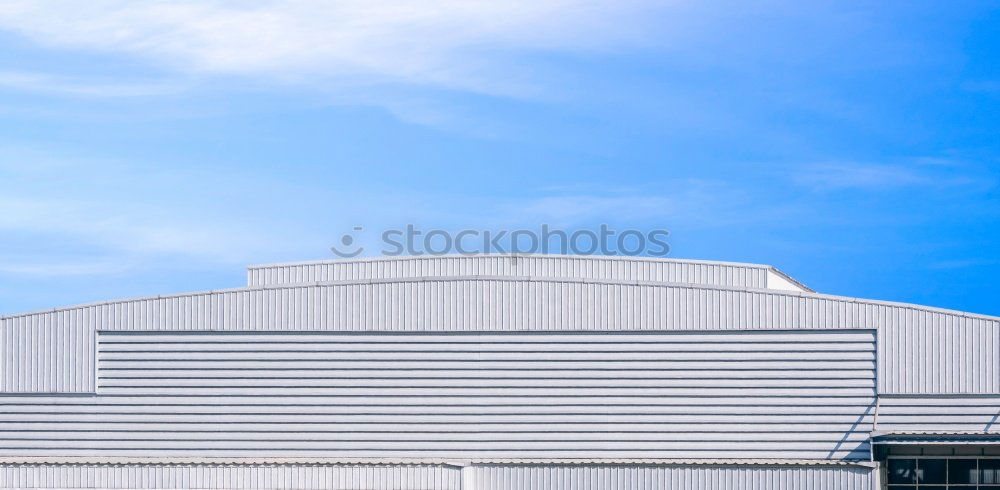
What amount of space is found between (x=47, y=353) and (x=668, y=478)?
2062 cm

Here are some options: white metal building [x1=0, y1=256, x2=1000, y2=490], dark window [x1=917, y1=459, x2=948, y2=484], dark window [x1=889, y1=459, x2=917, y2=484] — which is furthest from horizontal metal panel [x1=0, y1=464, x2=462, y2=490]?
dark window [x1=917, y1=459, x2=948, y2=484]

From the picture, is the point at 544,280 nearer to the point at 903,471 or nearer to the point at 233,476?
the point at 233,476

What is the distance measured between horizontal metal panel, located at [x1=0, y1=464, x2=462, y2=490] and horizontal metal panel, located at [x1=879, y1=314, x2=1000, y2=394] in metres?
14.2

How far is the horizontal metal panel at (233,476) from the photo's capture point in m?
40.1

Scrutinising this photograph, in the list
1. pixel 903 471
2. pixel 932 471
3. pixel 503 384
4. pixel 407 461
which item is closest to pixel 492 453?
pixel 503 384

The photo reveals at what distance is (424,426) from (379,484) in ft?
10.8

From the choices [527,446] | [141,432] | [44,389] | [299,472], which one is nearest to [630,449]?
[527,446]

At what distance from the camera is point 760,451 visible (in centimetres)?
4259

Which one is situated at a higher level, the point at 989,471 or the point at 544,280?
the point at 544,280

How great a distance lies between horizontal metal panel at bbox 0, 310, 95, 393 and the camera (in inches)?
1745

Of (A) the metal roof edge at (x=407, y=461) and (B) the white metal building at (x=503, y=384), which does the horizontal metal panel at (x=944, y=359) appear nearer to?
(B) the white metal building at (x=503, y=384)

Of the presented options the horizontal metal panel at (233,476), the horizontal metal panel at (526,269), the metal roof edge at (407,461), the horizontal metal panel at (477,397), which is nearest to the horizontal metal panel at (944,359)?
the horizontal metal panel at (477,397)

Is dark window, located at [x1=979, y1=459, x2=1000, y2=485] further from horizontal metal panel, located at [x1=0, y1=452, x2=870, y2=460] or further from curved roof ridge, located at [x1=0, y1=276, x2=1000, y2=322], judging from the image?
curved roof ridge, located at [x1=0, y1=276, x2=1000, y2=322]

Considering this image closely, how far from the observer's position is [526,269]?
4984 centimetres
